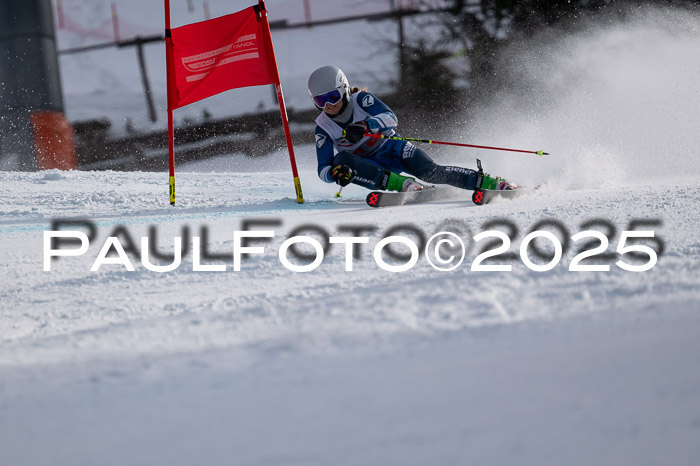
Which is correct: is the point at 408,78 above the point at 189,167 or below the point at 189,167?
above

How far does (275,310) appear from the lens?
1.66 m

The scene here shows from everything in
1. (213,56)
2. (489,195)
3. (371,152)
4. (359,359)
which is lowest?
(359,359)

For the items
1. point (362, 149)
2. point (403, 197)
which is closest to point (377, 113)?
point (362, 149)

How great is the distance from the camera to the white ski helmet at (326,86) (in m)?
4.04

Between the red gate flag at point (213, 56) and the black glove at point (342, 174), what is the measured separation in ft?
2.80

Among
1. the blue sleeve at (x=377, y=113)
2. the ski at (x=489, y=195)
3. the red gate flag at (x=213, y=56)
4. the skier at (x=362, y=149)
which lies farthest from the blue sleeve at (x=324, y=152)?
the ski at (x=489, y=195)

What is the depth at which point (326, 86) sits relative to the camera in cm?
403

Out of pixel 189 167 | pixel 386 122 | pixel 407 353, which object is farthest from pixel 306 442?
pixel 189 167

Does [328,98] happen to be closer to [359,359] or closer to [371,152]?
[371,152]

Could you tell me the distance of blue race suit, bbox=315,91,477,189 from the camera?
158 inches

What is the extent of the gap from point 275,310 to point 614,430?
91cm

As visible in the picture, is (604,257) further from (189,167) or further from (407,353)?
(189,167)

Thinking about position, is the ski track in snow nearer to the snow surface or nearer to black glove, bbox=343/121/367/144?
the snow surface

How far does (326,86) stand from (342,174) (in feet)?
1.92
